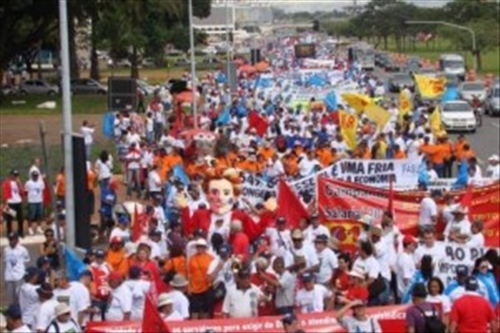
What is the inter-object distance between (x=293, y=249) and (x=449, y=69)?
68440 mm

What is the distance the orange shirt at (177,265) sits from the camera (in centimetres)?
1534

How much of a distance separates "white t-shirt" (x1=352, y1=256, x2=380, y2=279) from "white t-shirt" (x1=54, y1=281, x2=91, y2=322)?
2.91 metres

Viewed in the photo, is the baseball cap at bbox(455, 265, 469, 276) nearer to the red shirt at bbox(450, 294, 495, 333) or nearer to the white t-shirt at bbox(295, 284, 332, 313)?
the red shirt at bbox(450, 294, 495, 333)

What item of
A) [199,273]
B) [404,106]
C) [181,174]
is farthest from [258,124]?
[199,273]

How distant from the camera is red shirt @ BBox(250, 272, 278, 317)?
1464 cm

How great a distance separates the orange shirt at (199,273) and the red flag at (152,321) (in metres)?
3.50

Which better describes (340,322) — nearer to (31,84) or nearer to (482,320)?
(482,320)

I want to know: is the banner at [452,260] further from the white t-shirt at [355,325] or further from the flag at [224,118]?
the flag at [224,118]

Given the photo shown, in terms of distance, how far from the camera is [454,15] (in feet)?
472

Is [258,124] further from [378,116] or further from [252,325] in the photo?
[252,325]

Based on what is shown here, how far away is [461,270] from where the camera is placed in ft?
44.6

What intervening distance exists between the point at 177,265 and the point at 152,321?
12.2ft

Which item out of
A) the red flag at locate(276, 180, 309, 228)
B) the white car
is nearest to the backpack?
the red flag at locate(276, 180, 309, 228)

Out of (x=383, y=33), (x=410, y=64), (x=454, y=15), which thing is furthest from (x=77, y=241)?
(x=383, y=33)
